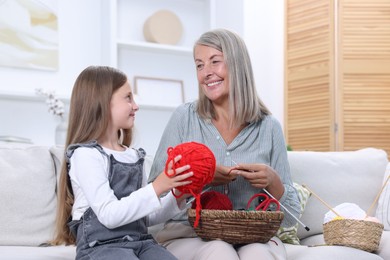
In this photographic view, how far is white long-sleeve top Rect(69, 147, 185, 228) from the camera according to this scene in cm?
162

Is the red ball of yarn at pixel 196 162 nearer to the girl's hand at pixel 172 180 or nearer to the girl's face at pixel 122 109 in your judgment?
the girl's hand at pixel 172 180

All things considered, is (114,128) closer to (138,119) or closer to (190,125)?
(190,125)

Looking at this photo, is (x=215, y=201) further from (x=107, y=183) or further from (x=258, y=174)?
(x=107, y=183)

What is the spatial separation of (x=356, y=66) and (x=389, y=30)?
1.10 feet

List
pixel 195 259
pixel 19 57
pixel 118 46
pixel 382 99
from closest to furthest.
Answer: pixel 195 259 < pixel 19 57 < pixel 118 46 < pixel 382 99

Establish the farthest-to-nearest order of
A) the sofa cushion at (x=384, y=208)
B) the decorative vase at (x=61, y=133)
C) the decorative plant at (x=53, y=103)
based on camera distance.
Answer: the decorative plant at (x=53, y=103)
the decorative vase at (x=61, y=133)
the sofa cushion at (x=384, y=208)

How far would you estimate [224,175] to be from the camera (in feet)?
5.78

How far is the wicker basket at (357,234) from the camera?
1.96 metres

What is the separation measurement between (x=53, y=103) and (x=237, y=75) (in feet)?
6.04

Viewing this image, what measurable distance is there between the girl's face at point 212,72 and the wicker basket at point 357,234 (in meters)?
0.58

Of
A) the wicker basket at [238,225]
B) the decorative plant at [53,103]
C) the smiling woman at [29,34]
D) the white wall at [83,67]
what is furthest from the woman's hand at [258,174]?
the smiling woman at [29,34]

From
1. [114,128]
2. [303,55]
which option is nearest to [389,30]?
[303,55]

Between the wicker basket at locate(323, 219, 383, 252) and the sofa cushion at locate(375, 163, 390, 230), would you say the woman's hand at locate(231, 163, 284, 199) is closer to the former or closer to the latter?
the wicker basket at locate(323, 219, 383, 252)

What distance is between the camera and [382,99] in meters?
4.26
